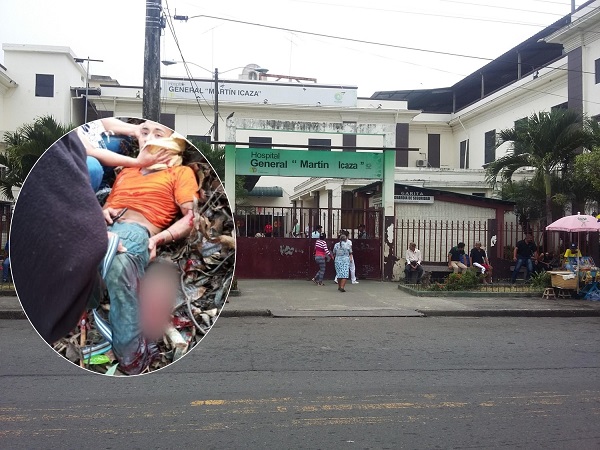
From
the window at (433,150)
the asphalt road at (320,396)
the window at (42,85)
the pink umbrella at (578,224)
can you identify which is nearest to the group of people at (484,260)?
the pink umbrella at (578,224)

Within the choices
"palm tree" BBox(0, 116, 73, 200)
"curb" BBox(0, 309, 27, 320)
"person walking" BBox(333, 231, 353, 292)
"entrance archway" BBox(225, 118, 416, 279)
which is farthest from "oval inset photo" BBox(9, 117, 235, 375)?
"entrance archway" BBox(225, 118, 416, 279)

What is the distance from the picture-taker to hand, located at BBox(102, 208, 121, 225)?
195cm

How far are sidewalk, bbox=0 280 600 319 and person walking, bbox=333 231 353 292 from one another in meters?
0.33

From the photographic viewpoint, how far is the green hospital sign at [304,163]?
1686cm

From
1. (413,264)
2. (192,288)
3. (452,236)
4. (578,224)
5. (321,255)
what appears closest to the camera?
(192,288)

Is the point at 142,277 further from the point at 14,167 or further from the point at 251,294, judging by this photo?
the point at 14,167

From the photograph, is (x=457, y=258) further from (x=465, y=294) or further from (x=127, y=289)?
(x=127, y=289)

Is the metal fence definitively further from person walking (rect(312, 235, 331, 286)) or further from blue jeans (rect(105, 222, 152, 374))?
blue jeans (rect(105, 222, 152, 374))

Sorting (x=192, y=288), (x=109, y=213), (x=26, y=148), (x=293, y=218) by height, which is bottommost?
(x=192, y=288)

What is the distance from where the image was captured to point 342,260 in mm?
15664

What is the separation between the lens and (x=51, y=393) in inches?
246

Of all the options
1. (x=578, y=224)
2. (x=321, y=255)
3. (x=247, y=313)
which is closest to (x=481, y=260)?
(x=578, y=224)

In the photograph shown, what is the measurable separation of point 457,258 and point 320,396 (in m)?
12.1

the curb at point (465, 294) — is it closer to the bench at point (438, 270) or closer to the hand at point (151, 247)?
the bench at point (438, 270)
